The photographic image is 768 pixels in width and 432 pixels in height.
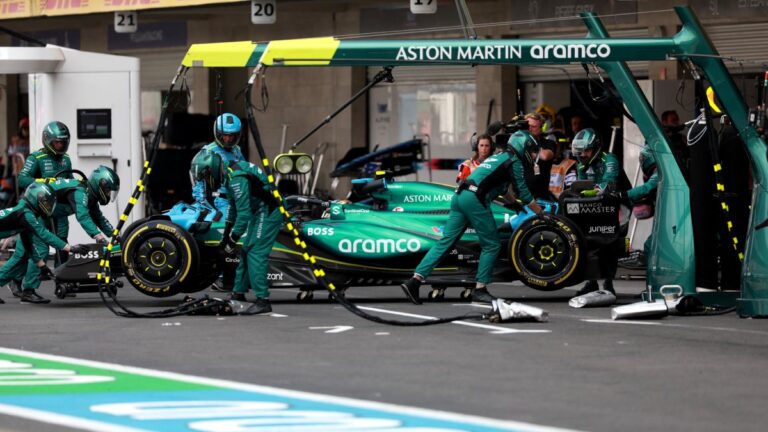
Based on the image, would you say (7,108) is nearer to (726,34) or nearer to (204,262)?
(726,34)

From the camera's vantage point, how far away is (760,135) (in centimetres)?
1483

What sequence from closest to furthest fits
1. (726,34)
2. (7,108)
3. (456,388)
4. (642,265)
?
(456,388) → (642,265) → (726,34) → (7,108)

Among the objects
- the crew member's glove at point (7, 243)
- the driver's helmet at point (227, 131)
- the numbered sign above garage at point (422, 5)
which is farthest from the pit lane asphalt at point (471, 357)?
the numbered sign above garage at point (422, 5)

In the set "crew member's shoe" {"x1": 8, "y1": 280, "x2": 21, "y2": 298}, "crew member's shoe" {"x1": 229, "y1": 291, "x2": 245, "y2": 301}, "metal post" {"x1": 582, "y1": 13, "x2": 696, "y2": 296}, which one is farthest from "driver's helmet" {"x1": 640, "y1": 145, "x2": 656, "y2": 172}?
"crew member's shoe" {"x1": 8, "y1": 280, "x2": 21, "y2": 298}

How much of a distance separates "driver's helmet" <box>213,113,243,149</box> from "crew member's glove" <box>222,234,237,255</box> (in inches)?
35.9

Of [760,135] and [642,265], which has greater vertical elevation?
[760,135]

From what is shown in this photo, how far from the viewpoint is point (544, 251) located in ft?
52.4

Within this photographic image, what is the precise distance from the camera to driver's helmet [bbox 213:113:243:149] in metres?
16.0

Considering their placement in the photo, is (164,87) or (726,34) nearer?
(726,34)

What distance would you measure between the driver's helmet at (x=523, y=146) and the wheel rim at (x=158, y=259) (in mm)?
3329

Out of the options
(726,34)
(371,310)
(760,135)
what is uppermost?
(726,34)

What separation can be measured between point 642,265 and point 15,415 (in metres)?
11.4

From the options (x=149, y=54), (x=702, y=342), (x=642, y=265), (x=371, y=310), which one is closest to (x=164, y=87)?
(x=149, y=54)

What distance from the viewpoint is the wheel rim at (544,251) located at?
52.3ft
